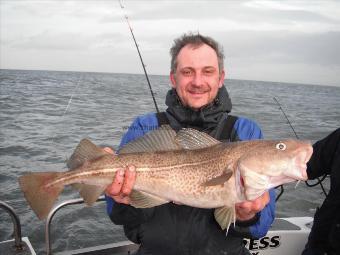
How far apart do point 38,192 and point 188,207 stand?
135 centimetres

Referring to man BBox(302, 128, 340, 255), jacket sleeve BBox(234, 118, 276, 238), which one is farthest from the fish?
man BBox(302, 128, 340, 255)

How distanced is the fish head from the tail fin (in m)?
1.62

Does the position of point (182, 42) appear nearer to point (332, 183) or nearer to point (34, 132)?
point (332, 183)

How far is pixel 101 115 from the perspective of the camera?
20438mm

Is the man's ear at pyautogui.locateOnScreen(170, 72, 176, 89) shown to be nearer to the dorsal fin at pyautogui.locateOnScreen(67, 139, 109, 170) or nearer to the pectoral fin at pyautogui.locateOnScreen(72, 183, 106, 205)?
the dorsal fin at pyautogui.locateOnScreen(67, 139, 109, 170)

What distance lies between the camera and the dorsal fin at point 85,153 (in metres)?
3.11

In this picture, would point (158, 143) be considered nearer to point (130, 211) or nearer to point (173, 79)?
point (130, 211)

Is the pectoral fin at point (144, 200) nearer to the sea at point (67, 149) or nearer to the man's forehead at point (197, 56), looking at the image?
the man's forehead at point (197, 56)

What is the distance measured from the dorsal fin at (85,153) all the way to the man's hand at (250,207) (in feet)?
4.11

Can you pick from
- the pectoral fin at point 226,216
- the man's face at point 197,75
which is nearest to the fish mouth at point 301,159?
the pectoral fin at point 226,216

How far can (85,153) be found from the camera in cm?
315

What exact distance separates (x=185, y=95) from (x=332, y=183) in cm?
181

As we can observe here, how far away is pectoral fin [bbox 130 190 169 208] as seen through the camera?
3.01 m

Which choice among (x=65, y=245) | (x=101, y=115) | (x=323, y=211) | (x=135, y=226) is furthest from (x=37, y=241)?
(x=101, y=115)
